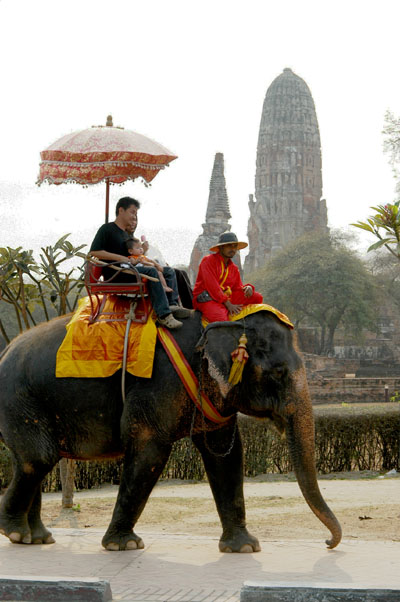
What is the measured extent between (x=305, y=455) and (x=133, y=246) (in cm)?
220

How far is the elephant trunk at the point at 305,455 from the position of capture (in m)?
6.42

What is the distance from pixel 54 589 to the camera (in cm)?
519

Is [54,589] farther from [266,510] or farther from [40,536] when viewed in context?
[266,510]

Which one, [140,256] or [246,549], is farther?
[140,256]

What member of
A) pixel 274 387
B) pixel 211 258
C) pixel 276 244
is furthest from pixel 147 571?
pixel 276 244

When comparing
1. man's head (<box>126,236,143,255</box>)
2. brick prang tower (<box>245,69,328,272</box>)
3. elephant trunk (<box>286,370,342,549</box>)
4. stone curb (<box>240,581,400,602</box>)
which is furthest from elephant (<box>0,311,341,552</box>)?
brick prang tower (<box>245,69,328,272</box>)

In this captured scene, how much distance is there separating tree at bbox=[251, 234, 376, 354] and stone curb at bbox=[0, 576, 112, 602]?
45753 mm

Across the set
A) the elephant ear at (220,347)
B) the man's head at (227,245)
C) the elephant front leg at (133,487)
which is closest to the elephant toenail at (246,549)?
the elephant front leg at (133,487)

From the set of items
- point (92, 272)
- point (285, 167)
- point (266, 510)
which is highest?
point (285, 167)

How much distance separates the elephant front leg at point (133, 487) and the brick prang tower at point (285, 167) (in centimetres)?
6663

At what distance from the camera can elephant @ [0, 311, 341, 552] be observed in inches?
263

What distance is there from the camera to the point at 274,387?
22.1ft

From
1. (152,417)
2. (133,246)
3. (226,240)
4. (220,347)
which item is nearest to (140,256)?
(133,246)

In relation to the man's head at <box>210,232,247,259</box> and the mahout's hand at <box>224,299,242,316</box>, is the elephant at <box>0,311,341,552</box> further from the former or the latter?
the man's head at <box>210,232,247,259</box>
